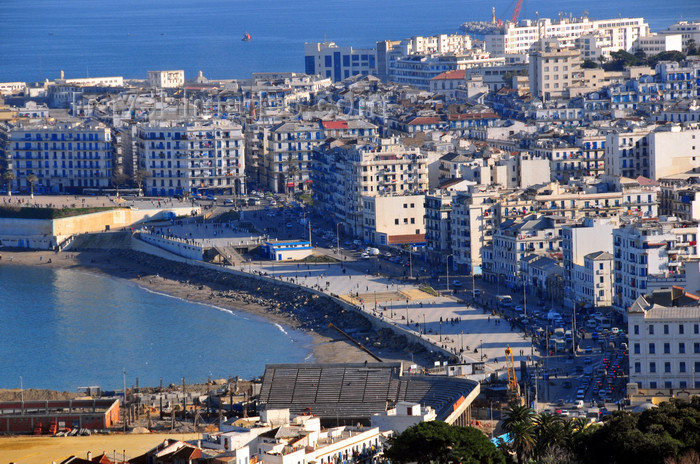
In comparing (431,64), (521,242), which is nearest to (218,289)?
(521,242)

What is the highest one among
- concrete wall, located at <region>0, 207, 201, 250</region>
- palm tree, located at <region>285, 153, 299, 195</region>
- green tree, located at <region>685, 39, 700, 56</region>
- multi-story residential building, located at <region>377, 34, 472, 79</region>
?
multi-story residential building, located at <region>377, 34, 472, 79</region>

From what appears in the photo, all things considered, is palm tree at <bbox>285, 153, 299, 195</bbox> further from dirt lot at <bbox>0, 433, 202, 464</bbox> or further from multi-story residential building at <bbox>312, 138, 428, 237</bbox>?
dirt lot at <bbox>0, 433, 202, 464</bbox>

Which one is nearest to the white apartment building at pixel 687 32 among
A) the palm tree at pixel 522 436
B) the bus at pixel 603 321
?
the bus at pixel 603 321

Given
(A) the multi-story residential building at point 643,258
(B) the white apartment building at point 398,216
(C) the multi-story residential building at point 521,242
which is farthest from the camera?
(B) the white apartment building at point 398,216

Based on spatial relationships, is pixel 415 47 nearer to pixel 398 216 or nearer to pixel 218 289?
pixel 398 216

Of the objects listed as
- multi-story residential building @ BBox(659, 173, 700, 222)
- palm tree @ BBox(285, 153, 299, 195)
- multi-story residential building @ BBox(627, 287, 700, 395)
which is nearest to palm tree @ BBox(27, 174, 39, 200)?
palm tree @ BBox(285, 153, 299, 195)

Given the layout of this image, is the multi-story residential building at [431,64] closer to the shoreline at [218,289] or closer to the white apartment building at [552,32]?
the white apartment building at [552,32]

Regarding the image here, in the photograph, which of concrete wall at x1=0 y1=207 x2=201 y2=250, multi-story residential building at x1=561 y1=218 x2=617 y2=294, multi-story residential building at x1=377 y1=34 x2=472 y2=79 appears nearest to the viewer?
multi-story residential building at x1=561 y1=218 x2=617 y2=294
